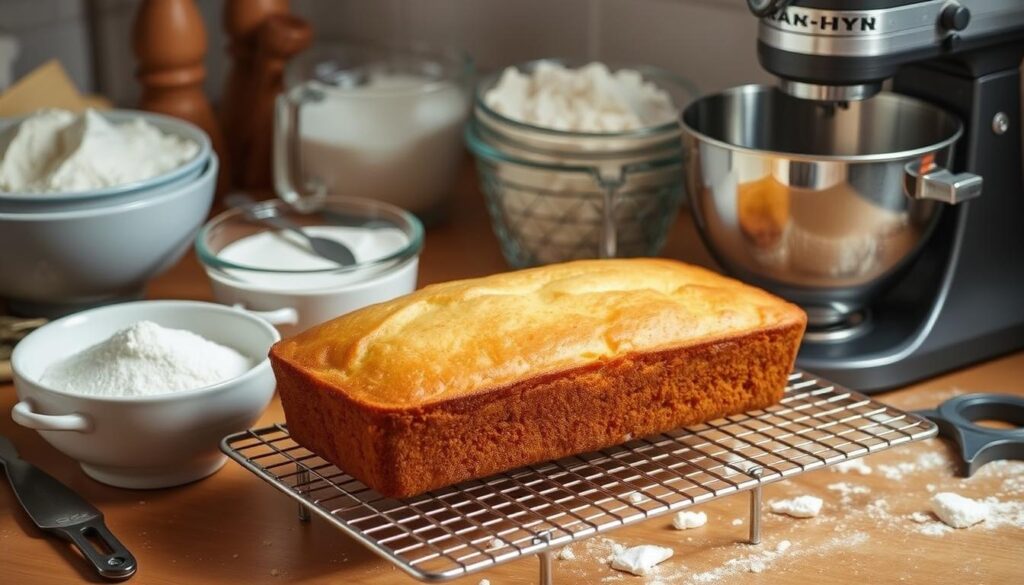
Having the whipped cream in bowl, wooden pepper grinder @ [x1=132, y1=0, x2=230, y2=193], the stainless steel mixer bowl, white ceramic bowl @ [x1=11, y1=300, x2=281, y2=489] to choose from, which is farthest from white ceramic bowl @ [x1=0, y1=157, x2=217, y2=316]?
the stainless steel mixer bowl

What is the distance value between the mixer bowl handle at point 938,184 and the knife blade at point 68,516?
2.17 ft

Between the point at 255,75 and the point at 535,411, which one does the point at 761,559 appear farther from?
the point at 255,75

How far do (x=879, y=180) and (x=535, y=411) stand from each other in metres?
0.37

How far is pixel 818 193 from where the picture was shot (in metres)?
1.11

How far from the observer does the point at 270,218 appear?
1327mm

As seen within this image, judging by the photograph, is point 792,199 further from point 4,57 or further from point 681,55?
point 4,57

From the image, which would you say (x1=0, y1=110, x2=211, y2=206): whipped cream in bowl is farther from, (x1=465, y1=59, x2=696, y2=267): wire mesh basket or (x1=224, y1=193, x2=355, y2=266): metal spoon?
(x1=465, y1=59, x2=696, y2=267): wire mesh basket

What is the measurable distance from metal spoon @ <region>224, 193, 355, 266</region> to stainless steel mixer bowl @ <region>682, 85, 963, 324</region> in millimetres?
321

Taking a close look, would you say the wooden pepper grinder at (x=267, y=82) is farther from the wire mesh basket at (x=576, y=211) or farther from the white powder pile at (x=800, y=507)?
the white powder pile at (x=800, y=507)

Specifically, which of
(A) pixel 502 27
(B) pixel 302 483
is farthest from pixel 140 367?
(A) pixel 502 27

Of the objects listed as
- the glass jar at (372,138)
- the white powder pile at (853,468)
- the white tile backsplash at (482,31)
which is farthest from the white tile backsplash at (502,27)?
the white powder pile at (853,468)

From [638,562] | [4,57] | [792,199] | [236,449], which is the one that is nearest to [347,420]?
[236,449]

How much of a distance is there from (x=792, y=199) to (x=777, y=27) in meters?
0.14

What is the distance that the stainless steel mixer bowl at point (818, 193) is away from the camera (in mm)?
1105
